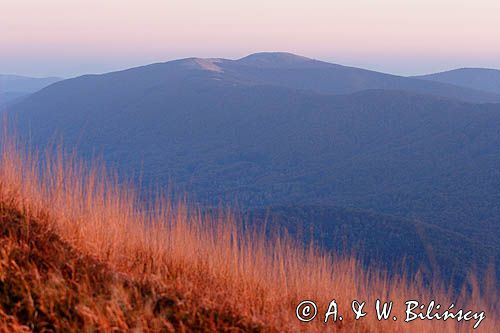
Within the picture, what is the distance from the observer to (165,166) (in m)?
62.8

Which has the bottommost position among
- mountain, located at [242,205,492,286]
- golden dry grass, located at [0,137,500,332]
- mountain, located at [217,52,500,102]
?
mountain, located at [242,205,492,286]

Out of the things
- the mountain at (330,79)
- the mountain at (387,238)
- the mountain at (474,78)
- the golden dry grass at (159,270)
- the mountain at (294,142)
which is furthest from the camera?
the mountain at (474,78)

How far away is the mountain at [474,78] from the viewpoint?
164 meters

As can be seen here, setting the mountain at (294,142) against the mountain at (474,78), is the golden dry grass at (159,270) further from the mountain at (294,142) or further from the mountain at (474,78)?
the mountain at (474,78)

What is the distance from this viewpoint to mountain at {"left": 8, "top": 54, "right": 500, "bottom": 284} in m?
40.7

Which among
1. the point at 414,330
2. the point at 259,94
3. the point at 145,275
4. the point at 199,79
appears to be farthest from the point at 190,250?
the point at 199,79

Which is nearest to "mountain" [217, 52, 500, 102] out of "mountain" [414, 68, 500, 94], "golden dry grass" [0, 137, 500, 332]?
"mountain" [414, 68, 500, 94]

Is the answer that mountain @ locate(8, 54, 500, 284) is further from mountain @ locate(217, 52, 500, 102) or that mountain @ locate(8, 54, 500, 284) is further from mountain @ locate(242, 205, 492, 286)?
mountain @ locate(217, 52, 500, 102)

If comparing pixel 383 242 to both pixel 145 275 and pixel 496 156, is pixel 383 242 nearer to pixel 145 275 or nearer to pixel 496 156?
pixel 496 156

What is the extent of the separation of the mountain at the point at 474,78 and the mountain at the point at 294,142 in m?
59.7

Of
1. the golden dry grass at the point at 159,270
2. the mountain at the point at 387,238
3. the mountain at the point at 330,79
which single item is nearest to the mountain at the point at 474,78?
the mountain at the point at 330,79

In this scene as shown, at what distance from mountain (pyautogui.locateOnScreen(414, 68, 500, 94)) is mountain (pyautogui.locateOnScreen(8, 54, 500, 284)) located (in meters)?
59.7

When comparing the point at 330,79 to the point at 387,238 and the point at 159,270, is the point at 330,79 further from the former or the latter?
the point at 159,270

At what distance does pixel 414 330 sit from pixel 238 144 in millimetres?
63569
